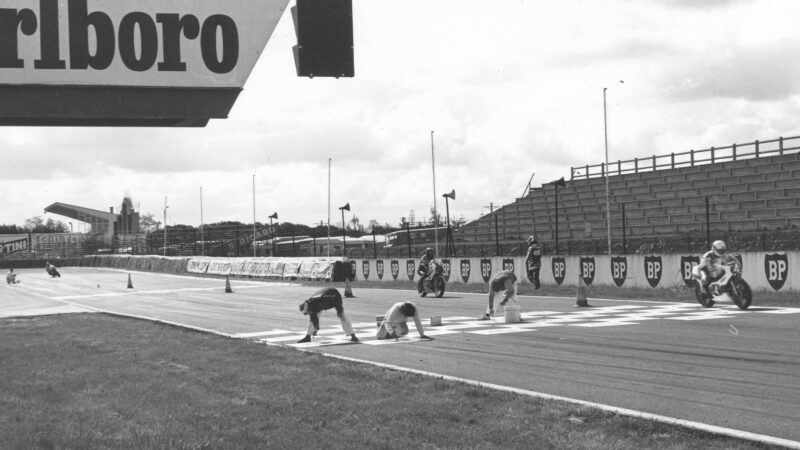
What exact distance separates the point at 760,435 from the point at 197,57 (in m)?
4.91

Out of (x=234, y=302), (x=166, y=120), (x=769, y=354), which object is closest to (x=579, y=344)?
(x=769, y=354)

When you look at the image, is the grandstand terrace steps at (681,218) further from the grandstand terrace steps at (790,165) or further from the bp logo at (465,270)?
the bp logo at (465,270)

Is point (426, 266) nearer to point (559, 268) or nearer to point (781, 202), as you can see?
point (559, 268)

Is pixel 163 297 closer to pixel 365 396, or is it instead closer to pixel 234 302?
pixel 234 302

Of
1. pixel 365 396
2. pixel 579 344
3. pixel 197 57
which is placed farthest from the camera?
pixel 579 344

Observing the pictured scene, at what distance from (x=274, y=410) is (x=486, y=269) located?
2392 centimetres

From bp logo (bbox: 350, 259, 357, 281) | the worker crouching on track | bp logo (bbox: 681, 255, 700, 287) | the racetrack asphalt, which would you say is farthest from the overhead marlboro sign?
bp logo (bbox: 350, 259, 357, 281)

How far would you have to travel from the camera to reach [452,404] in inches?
304

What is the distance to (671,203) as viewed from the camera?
1467 inches

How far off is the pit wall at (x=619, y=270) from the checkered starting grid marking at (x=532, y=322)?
8.97 feet

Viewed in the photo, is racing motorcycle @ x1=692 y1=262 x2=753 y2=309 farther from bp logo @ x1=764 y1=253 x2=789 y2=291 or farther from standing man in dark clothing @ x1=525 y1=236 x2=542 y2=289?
standing man in dark clothing @ x1=525 y1=236 x2=542 y2=289

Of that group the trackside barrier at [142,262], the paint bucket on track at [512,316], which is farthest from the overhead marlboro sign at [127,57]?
the trackside barrier at [142,262]

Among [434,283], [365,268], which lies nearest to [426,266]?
[434,283]

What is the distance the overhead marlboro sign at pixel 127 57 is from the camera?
13.6 feet
